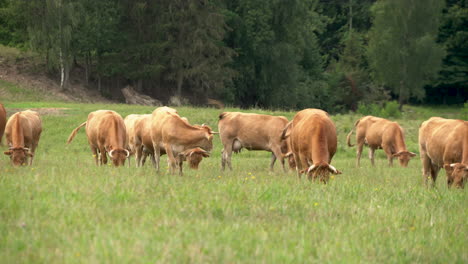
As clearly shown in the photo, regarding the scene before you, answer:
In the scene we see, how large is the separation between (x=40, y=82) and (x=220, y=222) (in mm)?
42637

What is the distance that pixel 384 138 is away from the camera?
960 inches

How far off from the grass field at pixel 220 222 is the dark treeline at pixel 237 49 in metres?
38.9

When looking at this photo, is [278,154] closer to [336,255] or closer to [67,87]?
[336,255]

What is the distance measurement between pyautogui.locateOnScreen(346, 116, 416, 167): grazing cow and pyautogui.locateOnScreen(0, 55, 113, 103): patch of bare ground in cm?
2539

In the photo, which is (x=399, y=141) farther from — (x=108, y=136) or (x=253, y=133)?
(x=108, y=136)

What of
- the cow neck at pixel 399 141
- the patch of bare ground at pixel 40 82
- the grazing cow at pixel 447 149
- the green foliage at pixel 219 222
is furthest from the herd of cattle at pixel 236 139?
the patch of bare ground at pixel 40 82

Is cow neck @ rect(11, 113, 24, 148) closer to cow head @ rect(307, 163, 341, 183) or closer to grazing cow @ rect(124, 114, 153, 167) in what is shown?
grazing cow @ rect(124, 114, 153, 167)

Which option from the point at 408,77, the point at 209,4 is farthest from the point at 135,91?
the point at 408,77

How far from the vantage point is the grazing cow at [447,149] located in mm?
12711

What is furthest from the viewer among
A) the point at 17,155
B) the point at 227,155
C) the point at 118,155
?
the point at 227,155

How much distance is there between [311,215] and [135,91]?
147 feet

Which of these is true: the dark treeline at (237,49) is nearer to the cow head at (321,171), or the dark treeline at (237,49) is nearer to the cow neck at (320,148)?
the cow neck at (320,148)

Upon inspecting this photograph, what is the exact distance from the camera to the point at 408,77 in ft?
208

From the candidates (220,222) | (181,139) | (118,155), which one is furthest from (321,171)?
(118,155)
